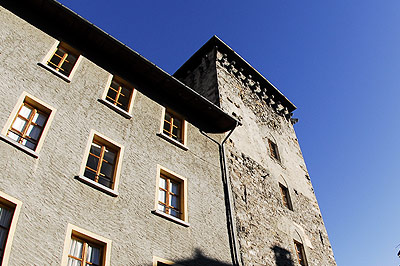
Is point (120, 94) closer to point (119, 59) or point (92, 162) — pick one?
point (119, 59)

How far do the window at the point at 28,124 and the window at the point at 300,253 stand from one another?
8.89 meters

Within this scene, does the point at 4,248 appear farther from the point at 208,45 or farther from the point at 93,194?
the point at 208,45

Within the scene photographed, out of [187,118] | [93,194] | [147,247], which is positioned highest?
[187,118]

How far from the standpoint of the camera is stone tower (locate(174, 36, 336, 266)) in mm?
10961

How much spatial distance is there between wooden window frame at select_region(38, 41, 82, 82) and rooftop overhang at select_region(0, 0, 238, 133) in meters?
0.17

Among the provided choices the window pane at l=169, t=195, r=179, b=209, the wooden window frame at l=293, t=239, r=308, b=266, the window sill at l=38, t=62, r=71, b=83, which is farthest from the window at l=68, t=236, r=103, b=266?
the wooden window frame at l=293, t=239, r=308, b=266

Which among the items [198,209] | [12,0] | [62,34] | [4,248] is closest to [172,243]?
[198,209]

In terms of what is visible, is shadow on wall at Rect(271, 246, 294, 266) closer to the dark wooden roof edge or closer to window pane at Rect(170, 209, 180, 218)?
window pane at Rect(170, 209, 180, 218)

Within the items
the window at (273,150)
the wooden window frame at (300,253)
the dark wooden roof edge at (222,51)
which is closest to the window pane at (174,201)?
the wooden window frame at (300,253)

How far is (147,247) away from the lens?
7.58m

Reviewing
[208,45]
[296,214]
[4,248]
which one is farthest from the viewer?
[208,45]

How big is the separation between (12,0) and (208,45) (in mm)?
9706

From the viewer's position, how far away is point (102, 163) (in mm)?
8680

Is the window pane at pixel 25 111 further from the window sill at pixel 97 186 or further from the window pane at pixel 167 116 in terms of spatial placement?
the window pane at pixel 167 116
